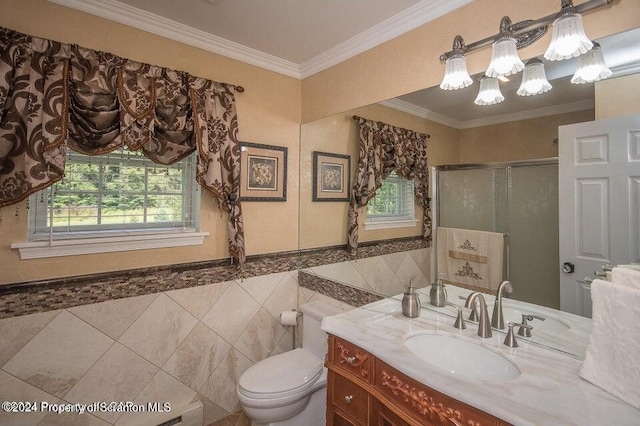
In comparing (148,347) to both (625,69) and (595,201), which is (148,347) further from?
(625,69)

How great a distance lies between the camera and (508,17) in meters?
1.27

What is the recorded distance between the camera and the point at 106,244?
1.62m

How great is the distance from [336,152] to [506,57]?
48.1 inches

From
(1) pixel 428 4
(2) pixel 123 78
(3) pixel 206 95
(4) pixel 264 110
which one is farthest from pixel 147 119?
(1) pixel 428 4

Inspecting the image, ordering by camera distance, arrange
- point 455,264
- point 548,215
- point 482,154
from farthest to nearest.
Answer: point 455,264
point 482,154
point 548,215

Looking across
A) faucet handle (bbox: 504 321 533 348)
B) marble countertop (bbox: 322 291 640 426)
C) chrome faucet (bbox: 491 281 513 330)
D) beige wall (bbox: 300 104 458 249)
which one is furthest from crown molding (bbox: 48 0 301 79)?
faucet handle (bbox: 504 321 533 348)

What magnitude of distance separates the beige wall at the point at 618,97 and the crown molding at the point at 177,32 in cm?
189

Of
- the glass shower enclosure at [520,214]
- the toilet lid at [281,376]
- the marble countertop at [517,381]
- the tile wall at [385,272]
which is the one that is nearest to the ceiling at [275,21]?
the glass shower enclosure at [520,214]

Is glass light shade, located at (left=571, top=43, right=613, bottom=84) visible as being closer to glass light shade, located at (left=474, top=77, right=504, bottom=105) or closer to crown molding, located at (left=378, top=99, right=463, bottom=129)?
glass light shade, located at (left=474, top=77, right=504, bottom=105)

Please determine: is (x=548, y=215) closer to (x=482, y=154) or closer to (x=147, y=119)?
(x=482, y=154)

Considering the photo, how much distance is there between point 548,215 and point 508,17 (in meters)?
0.86

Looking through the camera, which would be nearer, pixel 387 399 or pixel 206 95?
pixel 387 399

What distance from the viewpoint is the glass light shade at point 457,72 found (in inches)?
55.5

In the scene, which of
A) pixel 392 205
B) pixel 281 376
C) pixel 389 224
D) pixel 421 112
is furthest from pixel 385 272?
pixel 421 112
